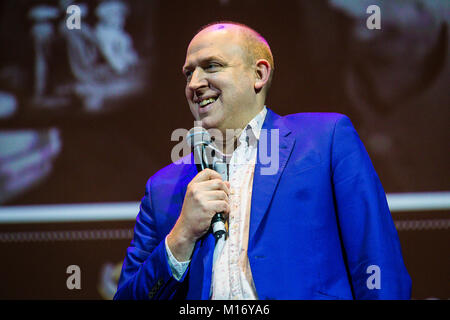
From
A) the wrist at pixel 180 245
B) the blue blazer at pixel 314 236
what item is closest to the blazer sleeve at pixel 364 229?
the blue blazer at pixel 314 236

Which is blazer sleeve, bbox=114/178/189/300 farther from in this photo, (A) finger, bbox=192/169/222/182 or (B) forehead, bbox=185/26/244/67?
(B) forehead, bbox=185/26/244/67

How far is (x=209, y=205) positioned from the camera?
1651 millimetres

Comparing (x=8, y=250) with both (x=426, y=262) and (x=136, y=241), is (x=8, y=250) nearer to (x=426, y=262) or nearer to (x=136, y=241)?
(x=136, y=241)

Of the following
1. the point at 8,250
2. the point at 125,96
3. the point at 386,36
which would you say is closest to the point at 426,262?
the point at 386,36

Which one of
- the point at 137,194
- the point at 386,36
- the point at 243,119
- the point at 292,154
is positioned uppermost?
the point at 386,36

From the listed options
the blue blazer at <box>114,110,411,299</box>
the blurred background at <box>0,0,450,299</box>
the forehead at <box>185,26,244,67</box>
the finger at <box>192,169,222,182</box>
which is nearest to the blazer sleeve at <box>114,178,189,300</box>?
the blue blazer at <box>114,110,411,299</box>

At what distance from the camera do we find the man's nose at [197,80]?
1923 mm

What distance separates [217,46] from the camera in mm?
1956

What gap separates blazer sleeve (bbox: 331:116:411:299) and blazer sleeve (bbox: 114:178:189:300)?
24.2 inches

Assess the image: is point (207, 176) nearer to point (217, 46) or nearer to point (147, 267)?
point (147, 267)

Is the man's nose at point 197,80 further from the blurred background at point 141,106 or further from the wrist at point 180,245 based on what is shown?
the blurred background at point 141,106

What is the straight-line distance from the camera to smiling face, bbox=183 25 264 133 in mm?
1929

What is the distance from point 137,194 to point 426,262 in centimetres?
158
